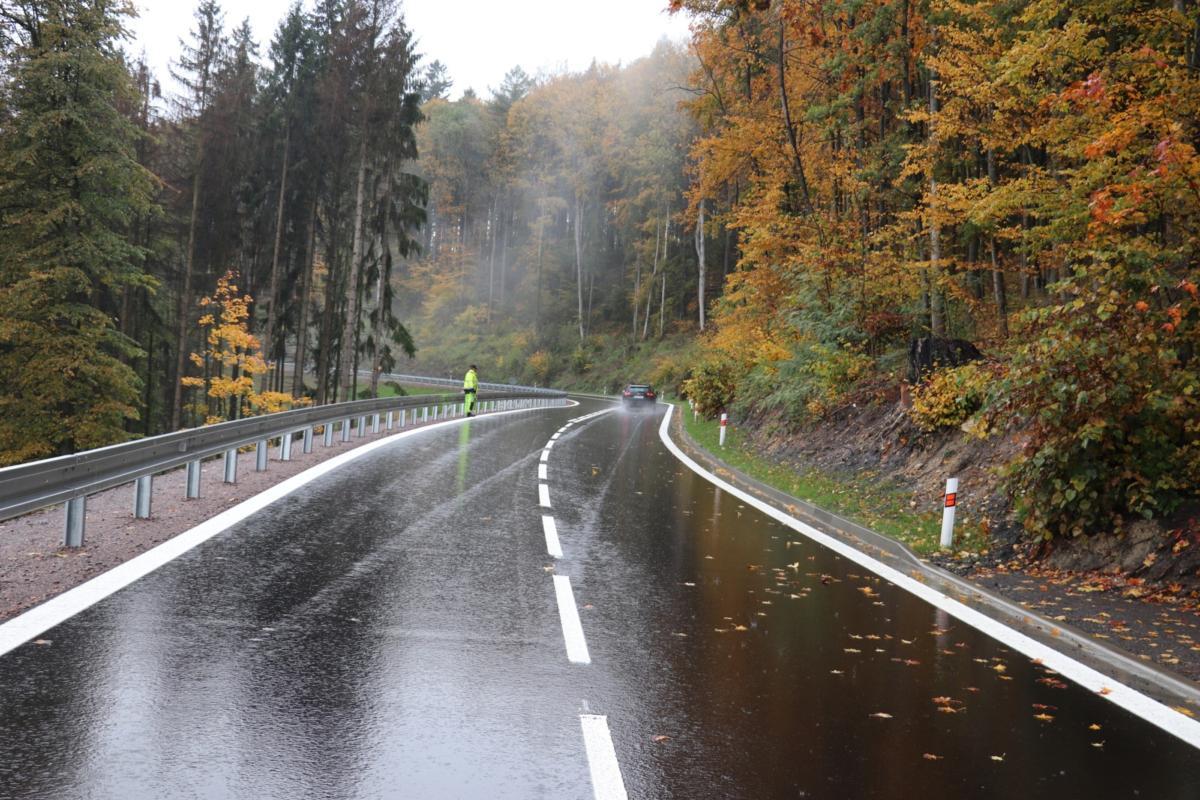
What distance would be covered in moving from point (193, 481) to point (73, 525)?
99.2 inches

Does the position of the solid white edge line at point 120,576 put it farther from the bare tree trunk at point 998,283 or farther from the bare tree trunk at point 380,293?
the bare tree trunk at point 380,293

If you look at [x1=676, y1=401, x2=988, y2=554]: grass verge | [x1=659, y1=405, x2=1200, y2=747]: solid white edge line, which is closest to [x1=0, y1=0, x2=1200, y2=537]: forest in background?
[x1=676, y1=401, x2=988, y2=554]: grass verge

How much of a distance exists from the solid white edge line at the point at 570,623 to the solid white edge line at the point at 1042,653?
10.2 feet

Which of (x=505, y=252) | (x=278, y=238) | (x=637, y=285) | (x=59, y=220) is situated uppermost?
Answer: (x=505, y=252)

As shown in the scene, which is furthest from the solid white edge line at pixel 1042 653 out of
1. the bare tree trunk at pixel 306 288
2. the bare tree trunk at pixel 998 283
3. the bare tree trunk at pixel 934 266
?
the bare tree trunk at pixel 306 288

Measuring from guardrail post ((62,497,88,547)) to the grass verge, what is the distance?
8.18 metres

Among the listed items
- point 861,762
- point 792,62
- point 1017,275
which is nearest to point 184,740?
point 861,762

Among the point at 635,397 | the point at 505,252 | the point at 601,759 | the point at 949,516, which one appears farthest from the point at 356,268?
the point at 505,252

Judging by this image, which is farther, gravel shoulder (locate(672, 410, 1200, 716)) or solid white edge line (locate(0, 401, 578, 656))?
gravel shoulder (locate(672, 410, 1200, 716))

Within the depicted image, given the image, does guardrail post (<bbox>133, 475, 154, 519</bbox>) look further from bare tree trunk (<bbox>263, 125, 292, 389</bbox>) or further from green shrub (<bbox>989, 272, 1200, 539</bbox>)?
bare tree trunk (<bbox>263, 125, 292, 389</bbox>)

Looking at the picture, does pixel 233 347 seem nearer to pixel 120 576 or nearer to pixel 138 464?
pixel 138 464

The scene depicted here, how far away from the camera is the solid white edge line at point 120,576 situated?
194 inches

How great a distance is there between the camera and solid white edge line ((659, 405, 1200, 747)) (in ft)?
15.2

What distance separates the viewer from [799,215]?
78.2ft
